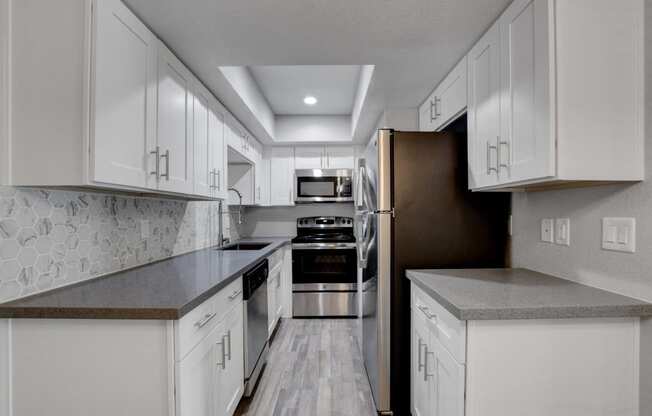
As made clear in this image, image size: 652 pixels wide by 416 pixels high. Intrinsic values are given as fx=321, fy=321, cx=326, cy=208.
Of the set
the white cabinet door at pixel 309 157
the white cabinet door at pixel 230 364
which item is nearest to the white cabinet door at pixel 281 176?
the white cabinet door at pixel 309 157

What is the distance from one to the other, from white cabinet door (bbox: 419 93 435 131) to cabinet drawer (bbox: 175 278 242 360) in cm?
176

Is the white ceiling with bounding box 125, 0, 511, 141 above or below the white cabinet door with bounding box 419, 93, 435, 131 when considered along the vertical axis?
above

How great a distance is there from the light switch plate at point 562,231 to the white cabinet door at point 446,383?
721 millimetres

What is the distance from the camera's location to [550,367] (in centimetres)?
108

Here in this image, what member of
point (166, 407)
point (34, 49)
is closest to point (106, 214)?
point (34, 49)

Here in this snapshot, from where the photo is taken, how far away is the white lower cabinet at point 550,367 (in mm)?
1075

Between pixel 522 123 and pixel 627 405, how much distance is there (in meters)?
1.04

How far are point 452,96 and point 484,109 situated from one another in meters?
0.45

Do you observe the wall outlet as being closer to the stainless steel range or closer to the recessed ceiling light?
the stainless steel range

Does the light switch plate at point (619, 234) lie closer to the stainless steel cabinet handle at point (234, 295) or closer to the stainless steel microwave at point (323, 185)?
the stainless steel cabinet handle at point (234, 295)

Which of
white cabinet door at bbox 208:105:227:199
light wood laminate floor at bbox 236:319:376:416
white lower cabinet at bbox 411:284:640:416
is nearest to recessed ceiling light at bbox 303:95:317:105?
white cabinet door at bbox 208:105:227:199

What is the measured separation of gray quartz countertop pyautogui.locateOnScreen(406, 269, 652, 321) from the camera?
105 centimetres

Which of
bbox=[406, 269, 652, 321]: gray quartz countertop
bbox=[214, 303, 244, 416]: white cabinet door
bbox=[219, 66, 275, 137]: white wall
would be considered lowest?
bbox=[214, 303, 244, 416]: white cabinet door

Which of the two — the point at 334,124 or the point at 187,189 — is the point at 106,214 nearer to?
the point at 187,189
